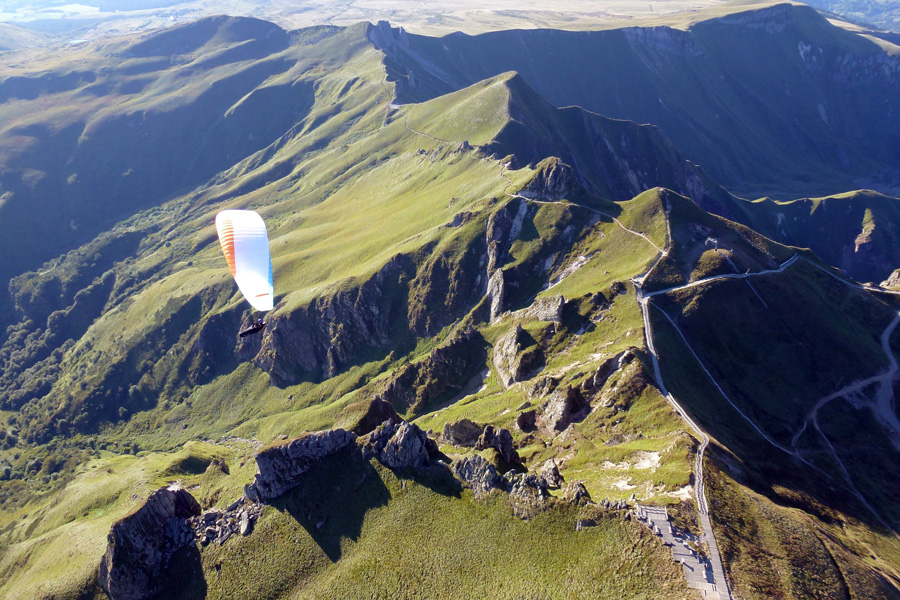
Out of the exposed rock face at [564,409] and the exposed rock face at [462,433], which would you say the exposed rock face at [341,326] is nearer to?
the exposed rock face at [462,433]

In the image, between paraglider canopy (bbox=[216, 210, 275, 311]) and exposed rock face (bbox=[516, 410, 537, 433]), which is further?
exposed rock face (bbox=[516, 410, 537, 433])

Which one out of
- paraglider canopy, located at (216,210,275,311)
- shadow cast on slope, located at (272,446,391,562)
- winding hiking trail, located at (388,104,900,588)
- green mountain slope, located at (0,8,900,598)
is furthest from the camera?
paraglider canopy, located at (216,210,275,311)

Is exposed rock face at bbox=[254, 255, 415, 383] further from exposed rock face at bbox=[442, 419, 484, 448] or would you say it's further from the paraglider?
the paraglider

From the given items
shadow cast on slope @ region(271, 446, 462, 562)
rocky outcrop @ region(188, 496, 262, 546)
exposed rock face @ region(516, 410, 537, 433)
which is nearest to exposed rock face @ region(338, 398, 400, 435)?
shadow cast on slope @ region(271, 446, 462, 562)

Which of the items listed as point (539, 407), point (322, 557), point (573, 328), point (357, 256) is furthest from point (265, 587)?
point (357, 256)

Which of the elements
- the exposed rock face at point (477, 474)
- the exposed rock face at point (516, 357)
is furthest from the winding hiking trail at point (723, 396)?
the exposed rock face at point (516, 357)

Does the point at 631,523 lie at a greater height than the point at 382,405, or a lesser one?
greater

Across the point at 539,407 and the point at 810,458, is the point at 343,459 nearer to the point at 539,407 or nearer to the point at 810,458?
the point at 539,407
